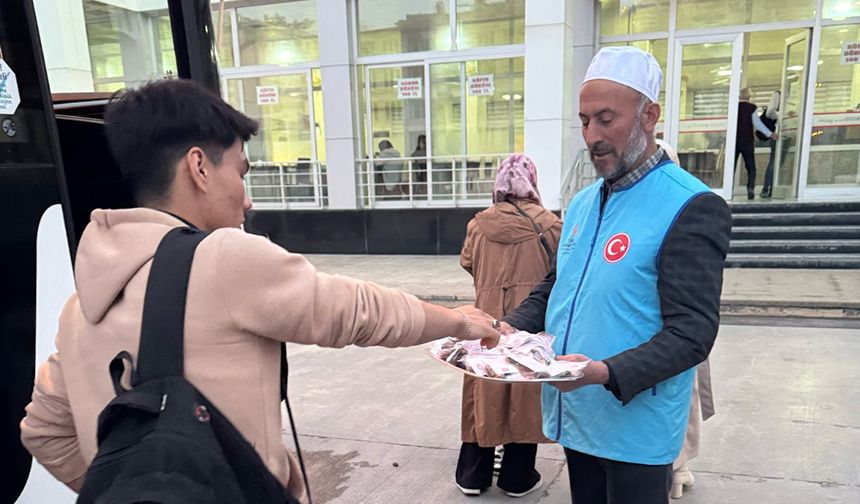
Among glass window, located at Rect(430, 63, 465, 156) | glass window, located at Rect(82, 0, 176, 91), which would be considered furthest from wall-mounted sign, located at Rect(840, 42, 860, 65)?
glass window, located at Rect(82, 0, 176, 91)

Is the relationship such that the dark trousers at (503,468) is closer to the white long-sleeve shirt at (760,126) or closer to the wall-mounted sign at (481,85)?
the wall-mounted sign at (481,85)

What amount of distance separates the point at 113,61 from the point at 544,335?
2.50 meters

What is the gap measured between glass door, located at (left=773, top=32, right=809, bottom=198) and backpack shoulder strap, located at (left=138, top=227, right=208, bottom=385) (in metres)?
11.6

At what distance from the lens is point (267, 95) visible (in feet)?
39.8

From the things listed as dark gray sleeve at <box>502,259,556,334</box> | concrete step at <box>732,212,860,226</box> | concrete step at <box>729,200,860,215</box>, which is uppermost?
dark gray sleeve at <box>502,259,556,334</box>

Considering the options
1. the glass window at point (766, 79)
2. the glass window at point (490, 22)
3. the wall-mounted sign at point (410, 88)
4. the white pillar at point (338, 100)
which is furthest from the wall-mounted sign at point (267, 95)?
the glass window at point (766, 79)

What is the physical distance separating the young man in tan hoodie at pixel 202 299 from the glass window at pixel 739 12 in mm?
10990

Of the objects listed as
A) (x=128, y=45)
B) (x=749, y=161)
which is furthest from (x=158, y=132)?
(x=749, y=161)

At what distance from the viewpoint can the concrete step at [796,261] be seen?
8016mm

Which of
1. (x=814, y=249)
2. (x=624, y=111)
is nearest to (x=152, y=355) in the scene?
(x=624, y=111)

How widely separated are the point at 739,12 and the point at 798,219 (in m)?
3.90

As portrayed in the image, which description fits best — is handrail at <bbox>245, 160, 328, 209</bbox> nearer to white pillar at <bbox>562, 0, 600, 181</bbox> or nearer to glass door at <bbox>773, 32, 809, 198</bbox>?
white pillar at <bbox>562, 0, 600, 181</bbox>

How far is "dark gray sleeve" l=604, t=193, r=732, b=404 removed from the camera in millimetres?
1626

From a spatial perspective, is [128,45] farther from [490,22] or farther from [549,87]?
[490,22]
